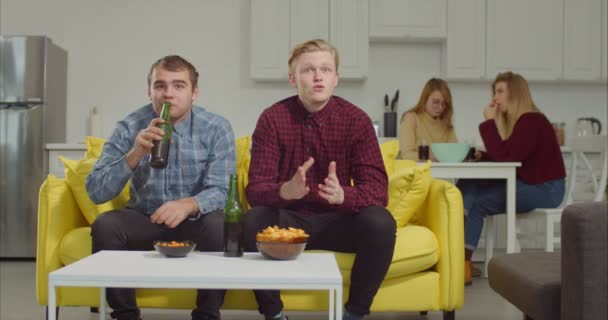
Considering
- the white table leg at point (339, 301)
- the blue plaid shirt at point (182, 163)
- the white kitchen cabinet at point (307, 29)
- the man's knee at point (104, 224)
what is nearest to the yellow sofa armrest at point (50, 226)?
the blue plaid shirt at point (182, 163)

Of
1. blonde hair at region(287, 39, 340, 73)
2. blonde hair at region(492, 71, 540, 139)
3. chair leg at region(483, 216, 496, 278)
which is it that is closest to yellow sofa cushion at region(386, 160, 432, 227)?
blonde hair at region(287, 39, 340, 73)

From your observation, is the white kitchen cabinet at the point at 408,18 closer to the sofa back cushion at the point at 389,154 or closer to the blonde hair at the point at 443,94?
the blonde hair at the point at 443,94

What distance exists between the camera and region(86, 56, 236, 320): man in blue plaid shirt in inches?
94.9

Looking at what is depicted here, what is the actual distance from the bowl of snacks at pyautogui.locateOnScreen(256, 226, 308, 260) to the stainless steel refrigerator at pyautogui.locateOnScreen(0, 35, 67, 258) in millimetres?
3532

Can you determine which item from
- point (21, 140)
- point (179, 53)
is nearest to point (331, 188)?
point (21, 140)

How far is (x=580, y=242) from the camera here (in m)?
1.57

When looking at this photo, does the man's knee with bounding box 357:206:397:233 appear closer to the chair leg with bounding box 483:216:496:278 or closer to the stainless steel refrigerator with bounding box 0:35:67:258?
the chair leg with bounding box 483:216:496:278

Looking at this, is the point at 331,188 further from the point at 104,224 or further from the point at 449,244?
the point at 104,224

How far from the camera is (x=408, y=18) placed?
18.5ft

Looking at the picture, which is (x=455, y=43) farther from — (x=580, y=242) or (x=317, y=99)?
(x=580, y=242)

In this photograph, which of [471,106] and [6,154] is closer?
[6,154]

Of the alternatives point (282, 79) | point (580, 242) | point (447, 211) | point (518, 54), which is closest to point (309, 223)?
point (447, 211)

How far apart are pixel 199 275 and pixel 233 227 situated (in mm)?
410

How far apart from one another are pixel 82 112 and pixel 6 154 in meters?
0.82
